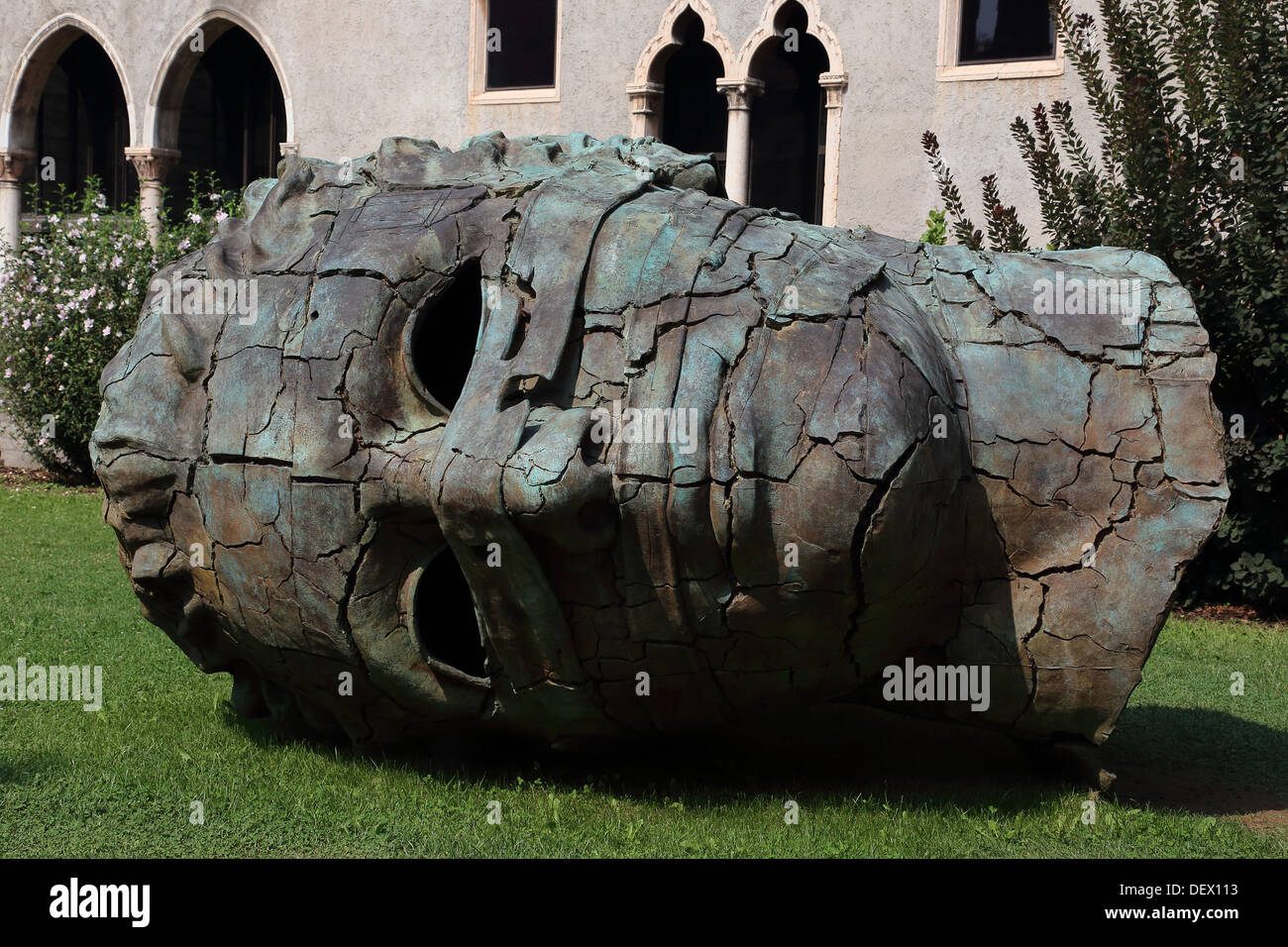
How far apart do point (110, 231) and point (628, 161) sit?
9895 millimetres

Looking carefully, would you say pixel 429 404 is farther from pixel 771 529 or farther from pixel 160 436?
pixel 771 529

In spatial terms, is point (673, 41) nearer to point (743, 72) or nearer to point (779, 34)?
point (743, 72)

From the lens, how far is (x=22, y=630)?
6969mm

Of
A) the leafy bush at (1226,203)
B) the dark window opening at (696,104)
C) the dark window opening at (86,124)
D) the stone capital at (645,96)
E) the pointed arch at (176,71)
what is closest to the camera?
the leafy bush at (1226,203)

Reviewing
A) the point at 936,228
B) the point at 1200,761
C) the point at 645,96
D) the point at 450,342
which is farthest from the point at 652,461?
the point at 645,96

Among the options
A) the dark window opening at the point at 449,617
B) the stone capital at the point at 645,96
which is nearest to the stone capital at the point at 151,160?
the stone capital at the point at 645,96

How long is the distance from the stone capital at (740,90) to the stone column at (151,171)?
262 inches

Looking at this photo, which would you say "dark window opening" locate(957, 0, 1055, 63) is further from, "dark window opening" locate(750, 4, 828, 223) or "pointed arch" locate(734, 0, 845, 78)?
"dark window opening" locate(750, 4, 828, 223)

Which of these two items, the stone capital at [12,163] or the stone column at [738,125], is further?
the stone capital at [12,163]

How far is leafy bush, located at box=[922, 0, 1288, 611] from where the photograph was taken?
7980 millimetres

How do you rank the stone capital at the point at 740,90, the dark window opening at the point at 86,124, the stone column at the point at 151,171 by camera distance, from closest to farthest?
the stone capital at the point at 740,90 → the stone column at the point at 151,171 → the dark window opening at the point at 86,124

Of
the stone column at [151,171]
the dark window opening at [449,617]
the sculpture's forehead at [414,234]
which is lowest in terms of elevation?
the dark window opening at [449,617]

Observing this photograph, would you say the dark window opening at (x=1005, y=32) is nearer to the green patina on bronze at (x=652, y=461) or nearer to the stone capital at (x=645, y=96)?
the stone capital at (x=645, y=96)

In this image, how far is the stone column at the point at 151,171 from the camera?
15.1 meters
